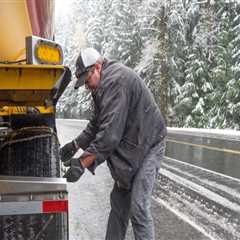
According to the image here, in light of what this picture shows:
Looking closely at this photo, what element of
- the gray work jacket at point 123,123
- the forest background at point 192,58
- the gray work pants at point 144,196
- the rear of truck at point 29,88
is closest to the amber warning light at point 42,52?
the rear of truck at point 29,88

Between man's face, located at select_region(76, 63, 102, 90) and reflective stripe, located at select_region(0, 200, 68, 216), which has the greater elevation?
man's face, located at select_region(76, 63, 102, 90)

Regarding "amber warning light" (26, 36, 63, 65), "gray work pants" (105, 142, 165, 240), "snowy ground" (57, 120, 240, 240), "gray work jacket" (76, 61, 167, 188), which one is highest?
"amber warning light" (26, 36, 63, 65)

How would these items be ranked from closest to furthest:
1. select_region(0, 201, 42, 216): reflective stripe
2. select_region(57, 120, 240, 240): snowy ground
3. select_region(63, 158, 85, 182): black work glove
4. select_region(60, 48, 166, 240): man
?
select_region(0, 201, 42, 216): reflective stripe < select_region(63, 158, 85, 182): black work glove < select_region(60, 48, 166, 240): man < select_region(57, 120, 240, 240): snowy ground

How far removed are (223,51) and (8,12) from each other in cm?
3022

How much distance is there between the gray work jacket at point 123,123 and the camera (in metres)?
4.07

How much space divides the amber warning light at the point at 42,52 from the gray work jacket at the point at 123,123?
81cm

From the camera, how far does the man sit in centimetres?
407

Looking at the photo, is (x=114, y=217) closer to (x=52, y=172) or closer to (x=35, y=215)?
(x=52, y=172)

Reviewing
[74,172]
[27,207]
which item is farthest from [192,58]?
[27,207]

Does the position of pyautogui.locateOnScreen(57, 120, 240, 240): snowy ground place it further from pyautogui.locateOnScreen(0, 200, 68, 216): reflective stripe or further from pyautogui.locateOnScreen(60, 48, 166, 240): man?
pyautogui.locateOnScreen(0, 200, 68, 216): reflective stripe

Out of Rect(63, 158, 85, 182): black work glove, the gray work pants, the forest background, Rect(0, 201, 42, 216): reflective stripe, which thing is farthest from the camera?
the forest background

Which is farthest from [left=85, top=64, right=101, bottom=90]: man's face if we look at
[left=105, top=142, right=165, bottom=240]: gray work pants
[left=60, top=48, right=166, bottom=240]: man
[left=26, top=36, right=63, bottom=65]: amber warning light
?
[left=26, top=36, right=63, bottom=65]: amber warning light

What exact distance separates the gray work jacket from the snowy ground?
70.8 inches

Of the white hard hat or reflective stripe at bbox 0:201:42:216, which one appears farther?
the white hard hat
